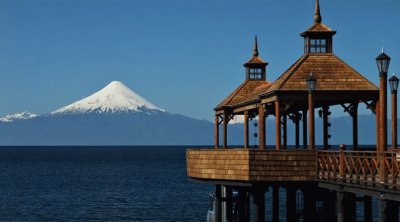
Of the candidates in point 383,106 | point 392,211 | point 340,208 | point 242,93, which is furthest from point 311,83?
point 242,93

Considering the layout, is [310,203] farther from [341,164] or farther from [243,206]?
[243,206]

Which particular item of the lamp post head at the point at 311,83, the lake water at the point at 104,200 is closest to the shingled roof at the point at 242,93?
the lamp post head at the point at 311,83

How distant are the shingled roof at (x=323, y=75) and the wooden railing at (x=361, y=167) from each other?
282 cm

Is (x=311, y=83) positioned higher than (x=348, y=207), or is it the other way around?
(x=311, y=83)

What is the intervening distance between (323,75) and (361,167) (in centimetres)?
702

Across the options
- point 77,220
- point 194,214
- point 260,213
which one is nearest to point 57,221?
point 77,220

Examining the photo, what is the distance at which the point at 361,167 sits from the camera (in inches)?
1021

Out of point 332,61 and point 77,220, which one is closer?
point 332,61

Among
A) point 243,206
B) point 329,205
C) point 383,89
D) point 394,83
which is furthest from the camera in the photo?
point 243,206

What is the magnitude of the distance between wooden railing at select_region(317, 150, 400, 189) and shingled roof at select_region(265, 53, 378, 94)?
282 centimetres

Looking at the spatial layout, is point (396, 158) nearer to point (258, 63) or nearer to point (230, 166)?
→ point (230, 166)

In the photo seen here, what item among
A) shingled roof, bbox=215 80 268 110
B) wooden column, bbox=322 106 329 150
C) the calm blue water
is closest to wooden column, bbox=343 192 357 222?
wooden column, bbox=322 106 329 150

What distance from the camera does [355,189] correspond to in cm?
2548

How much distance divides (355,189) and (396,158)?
2.10 m
